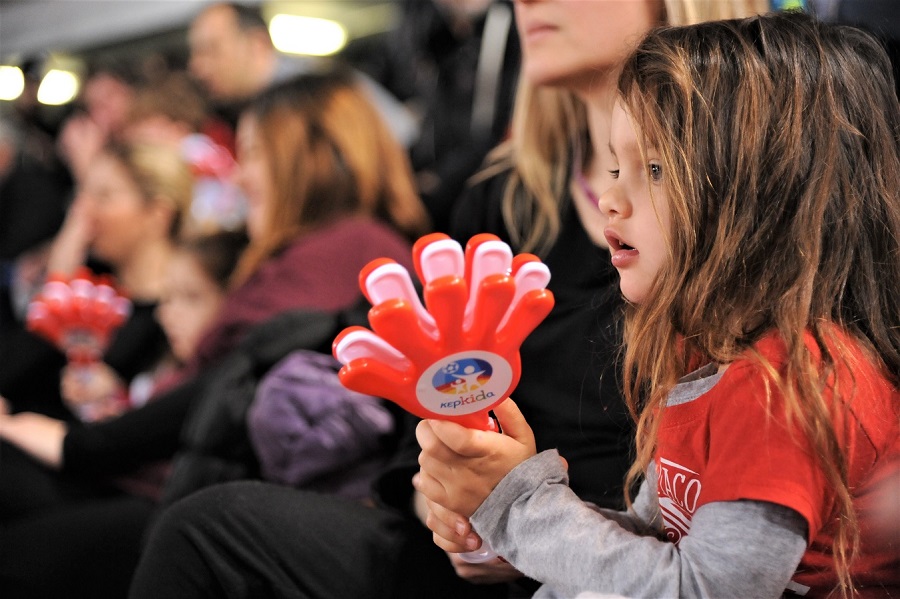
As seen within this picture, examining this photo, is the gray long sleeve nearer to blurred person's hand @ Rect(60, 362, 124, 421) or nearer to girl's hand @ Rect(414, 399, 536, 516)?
girl's hand @ Rect(414, 399, 536, 516)

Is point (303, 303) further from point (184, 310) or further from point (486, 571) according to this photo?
point (486, 571)

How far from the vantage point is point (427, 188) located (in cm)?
194

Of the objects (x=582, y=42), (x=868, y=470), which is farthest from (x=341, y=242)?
(x=868, y=470)

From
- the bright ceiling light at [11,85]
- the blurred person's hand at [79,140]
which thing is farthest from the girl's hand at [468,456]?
the bright ceiling light at [11,85]

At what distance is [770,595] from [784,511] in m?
0.06

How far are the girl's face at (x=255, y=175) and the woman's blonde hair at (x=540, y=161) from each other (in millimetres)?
611

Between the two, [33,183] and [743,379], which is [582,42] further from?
[33,183]

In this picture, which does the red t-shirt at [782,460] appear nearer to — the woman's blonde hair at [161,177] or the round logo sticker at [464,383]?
the round logo sticker at [464,383]

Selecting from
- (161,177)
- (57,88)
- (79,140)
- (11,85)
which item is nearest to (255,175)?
(161,177)

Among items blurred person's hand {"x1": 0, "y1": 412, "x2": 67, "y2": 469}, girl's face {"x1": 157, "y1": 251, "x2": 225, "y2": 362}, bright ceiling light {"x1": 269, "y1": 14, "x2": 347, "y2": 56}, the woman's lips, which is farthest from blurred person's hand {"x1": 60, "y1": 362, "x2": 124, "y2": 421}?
bright ceiling light {"x1": 269, "y1": 14, "x2": 347, "y2": 56}

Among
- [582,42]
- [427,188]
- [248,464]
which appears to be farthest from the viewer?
[427,188]

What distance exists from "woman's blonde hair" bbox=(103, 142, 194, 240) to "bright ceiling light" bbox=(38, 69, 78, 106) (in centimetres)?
165

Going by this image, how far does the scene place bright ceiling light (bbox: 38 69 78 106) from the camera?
375 cm

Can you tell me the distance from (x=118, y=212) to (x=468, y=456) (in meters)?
1.77
